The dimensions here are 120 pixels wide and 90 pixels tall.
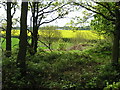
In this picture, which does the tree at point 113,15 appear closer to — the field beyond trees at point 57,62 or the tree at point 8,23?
the field beyond trees at point 57,62

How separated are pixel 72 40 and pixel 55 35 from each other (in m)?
2.38

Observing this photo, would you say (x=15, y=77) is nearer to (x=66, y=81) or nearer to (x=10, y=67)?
(x=10, y=67)

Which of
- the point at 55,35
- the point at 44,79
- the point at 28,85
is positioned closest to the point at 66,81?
the point at 44,79

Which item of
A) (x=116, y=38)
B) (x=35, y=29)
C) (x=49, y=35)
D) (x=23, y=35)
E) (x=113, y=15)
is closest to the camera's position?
(x=23, y=35)

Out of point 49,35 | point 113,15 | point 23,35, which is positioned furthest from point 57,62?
point 49,35

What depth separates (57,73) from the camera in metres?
6.78

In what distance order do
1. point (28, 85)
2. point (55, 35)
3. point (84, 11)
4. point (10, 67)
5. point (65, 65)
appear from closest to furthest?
point (28, 85), point (10, 67), point (65, 65), point (84, 11), point (55, 35)

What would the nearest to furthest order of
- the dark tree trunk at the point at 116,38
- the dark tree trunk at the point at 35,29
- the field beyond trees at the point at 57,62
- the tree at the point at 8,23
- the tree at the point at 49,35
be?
1. the field beyond trees at the point at 57,62
2. the dark tree trunk at the point at 116,38
3. the tree at the point at 8,23
4. the dark tree trunk at the point at 35,29
5. the tree at the point at 49,35

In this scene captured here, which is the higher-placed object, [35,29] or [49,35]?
[35,29]

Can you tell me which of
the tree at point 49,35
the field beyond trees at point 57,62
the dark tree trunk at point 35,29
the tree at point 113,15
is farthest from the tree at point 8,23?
the tree at point 49,35

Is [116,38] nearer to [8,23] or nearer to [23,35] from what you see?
[23,35]

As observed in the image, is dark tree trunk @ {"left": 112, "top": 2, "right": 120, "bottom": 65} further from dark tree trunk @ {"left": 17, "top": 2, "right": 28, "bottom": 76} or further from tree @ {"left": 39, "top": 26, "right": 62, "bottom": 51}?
tree @ {"left": 39, "top": 26, "right": 62, "bottom": 51}

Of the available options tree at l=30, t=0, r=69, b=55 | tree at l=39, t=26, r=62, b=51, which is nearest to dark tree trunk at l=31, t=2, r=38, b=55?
tree at l=30, t=0, r=69, b=55

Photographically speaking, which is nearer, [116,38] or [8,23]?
[116,38]
